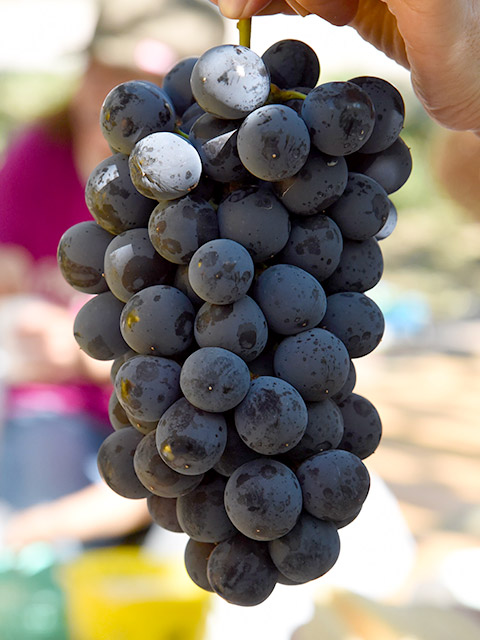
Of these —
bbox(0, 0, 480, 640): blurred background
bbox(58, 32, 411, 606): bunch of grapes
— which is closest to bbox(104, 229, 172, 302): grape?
bbox(58, 32, 411, 606): bunch of grapes

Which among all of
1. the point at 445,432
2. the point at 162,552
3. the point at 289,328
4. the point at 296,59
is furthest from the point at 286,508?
the point at 445,432

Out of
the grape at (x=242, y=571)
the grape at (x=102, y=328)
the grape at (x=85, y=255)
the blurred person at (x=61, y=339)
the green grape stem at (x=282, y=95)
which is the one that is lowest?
the grape at (x=242, y=571)

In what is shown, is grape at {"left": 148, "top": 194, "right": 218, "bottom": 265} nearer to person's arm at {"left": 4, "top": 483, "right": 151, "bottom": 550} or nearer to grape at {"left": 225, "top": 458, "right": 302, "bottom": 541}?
grape at {"left": 225, "top": 458, "right": 302, "bottom": 541}

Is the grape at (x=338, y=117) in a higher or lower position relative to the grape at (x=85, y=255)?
higher

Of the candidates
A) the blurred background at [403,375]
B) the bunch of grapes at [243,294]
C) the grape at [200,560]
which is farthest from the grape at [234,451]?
the blurred background at [403,375]

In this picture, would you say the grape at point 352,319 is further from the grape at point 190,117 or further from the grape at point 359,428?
the grape at point 190,117

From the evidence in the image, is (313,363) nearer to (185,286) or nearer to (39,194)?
(185,286)
